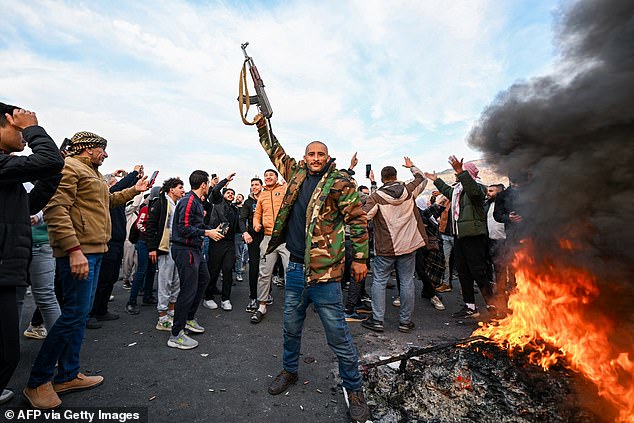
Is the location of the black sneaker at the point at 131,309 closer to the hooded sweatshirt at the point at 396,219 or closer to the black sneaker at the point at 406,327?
the hooded sweatshirt at the point at 396,219

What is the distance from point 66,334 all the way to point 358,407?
2719mm

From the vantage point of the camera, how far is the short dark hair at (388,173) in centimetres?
548

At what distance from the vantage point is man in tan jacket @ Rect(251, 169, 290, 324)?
5762 mm

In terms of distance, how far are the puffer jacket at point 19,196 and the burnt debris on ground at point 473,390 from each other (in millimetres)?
3092

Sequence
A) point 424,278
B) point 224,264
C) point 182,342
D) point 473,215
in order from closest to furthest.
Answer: point 182,342 → point 473,215 → point 224,264 → point 424,278

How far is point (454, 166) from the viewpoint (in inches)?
206

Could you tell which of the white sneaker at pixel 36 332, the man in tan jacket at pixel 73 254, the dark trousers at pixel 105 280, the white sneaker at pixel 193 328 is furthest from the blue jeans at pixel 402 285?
the white sneaker at pixel 36 332

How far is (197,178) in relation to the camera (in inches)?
191

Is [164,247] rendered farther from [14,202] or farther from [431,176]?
[431,176]

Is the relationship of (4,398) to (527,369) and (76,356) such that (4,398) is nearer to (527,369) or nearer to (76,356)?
(76,356)

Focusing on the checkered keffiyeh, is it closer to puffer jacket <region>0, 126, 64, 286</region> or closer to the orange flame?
puffer jacket <region>0, 126, 64, 286</region>

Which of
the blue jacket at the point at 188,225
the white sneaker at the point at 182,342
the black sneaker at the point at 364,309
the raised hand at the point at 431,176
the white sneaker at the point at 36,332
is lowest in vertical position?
the black sneaker at the point at 364,309

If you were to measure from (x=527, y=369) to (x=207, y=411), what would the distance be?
308cm

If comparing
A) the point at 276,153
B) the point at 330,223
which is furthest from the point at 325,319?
the point at 276,153
